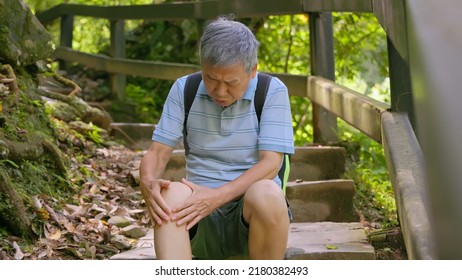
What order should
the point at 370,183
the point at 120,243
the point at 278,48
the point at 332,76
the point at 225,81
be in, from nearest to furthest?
the point at 225,81 → the point at 120,243 → the point at 370,183 → the point at 332,76 → the point at 278,48

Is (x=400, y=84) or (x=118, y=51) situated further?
(x=118, y=51)

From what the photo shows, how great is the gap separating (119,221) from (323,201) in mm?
1149

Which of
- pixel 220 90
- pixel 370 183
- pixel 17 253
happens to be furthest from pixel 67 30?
pixel 220 90

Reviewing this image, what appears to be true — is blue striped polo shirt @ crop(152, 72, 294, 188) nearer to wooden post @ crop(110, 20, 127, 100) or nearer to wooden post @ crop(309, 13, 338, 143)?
wooden post @ crop(309, 13, 338, 143)

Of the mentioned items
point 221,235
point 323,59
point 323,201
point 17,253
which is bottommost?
point 323,201

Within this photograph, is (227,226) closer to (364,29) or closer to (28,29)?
(28,29)

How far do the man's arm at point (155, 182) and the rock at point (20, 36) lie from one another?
2093 mm

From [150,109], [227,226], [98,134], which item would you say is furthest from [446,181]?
[150,109]

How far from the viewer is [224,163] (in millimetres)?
3297

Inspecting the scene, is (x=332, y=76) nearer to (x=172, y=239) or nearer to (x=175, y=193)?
(x=175, y=193)

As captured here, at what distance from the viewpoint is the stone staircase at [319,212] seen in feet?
12.0

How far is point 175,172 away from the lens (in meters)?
5.16

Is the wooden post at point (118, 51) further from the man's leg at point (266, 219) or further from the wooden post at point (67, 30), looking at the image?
the man's leg at point (266, 219)
